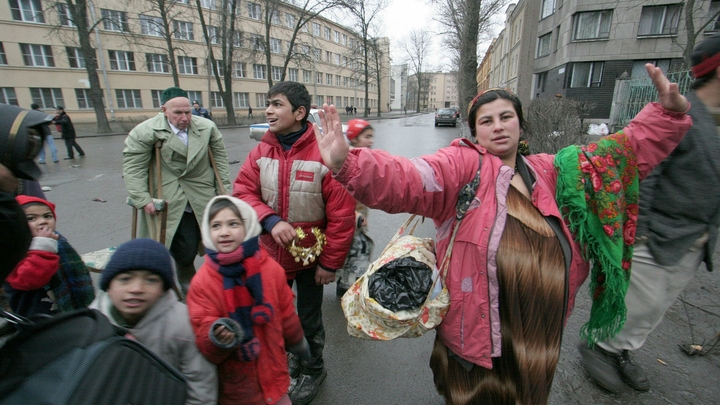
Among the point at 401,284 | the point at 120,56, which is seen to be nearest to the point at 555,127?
the point at 401,284

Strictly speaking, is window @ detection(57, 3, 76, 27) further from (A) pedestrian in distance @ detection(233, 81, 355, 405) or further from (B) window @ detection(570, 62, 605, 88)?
(B) window @ detection(570, 62, 605, 88)

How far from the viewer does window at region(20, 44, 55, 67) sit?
28.6m

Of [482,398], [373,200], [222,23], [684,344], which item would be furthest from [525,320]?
[222,23]

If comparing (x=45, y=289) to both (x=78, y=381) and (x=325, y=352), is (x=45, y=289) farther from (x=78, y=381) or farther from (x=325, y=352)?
(x=325, y=352)

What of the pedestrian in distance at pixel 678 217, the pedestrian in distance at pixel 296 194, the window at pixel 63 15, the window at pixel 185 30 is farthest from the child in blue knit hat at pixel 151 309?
the window at pixel 185 30

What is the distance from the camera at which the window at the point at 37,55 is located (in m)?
28.6

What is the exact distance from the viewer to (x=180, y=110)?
3.06 m

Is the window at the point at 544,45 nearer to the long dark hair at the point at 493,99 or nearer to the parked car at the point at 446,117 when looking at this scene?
the parked car at the point at 446,117

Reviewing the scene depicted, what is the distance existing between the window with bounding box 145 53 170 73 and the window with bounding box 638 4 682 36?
37.3m

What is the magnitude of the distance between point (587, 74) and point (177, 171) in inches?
1047

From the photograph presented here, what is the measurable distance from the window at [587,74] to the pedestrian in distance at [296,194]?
86.3 feet

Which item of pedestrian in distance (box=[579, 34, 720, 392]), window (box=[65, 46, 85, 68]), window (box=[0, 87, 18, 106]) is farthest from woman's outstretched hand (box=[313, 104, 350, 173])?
window (box=[65, 46, 85, 68])

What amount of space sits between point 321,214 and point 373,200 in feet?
3.00

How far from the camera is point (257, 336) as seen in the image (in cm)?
178
